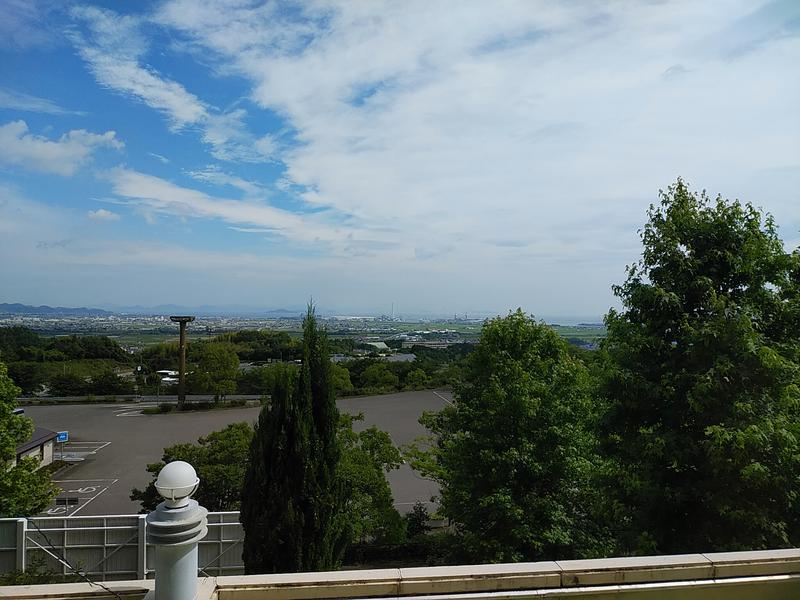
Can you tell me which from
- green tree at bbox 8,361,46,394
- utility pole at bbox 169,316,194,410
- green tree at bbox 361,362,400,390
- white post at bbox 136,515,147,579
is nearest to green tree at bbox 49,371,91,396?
green tree at bbox 8,361,46,394

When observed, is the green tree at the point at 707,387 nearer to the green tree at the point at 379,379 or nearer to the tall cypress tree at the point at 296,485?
the tall cypress tree at the point at 296,485

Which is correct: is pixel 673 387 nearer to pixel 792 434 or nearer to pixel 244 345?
pixel 792 434

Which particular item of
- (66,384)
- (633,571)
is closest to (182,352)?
(66,384)

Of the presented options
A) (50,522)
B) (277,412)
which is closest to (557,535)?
(277,412)

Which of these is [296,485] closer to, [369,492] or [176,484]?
[176,484]

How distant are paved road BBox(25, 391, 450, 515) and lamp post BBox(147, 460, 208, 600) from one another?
15.9 metres

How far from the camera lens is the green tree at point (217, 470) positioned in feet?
42.9

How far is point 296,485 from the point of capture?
7047 millimetres

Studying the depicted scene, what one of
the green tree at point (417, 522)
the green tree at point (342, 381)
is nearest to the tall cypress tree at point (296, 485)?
the green tree at point (417, 522)

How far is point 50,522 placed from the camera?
10.4m

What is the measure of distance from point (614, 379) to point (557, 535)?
3186 mm

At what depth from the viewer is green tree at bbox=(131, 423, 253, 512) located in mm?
13086

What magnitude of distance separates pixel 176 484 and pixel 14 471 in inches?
460

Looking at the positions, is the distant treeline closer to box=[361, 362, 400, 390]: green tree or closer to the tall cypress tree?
box=[361, 362, 400, 390]: green tree
